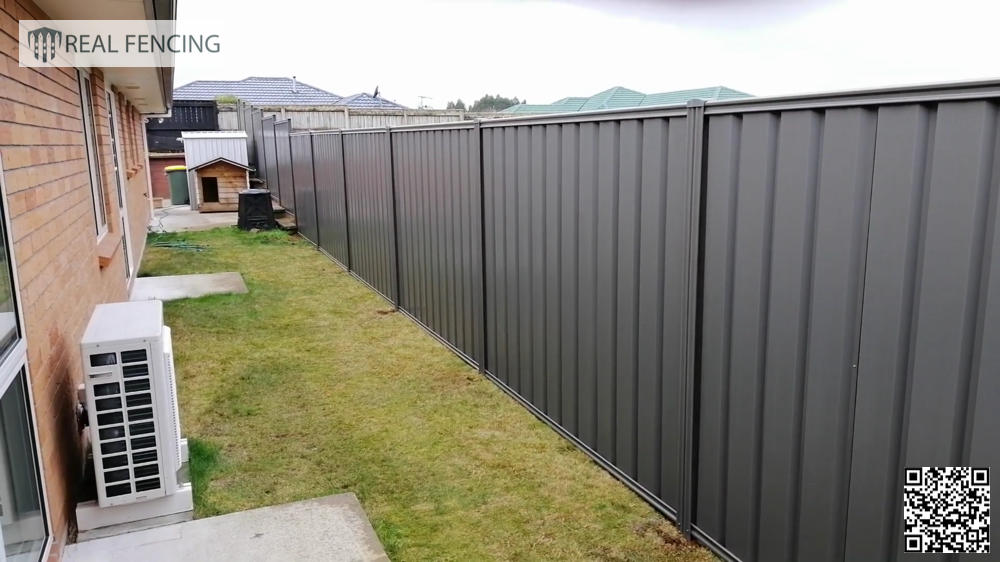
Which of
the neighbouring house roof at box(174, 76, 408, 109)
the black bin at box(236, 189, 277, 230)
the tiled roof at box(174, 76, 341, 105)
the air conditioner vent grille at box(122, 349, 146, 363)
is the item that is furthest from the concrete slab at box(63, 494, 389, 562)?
the tiled roof at box(174, 76, 341, 105)

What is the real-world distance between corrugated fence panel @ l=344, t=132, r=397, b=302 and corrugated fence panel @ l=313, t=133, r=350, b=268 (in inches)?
16.2

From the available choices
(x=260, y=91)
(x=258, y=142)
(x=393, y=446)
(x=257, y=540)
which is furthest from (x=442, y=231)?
(x=260, y=91)

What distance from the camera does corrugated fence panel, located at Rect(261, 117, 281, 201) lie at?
57.9 ft

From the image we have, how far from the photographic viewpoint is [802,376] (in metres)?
2.72

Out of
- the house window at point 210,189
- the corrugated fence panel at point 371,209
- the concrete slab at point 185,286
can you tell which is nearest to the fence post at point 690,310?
the corrugated fence panel at point 371,209

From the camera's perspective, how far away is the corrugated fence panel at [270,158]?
17641 millimetres

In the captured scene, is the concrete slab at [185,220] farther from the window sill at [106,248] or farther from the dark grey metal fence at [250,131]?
the window sill at [106,248]

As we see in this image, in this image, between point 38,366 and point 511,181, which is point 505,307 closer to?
point 511,181

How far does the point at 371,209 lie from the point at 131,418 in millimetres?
5428

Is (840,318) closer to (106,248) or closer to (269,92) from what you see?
(106,248)

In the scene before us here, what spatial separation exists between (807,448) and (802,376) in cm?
27

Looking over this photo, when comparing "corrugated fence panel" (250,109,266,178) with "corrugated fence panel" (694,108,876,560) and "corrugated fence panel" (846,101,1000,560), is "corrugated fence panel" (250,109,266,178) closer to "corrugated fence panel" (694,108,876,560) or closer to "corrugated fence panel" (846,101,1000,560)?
"corrugated fence panel" (694,108,876,560)

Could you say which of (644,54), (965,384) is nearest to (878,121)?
(965,384)
